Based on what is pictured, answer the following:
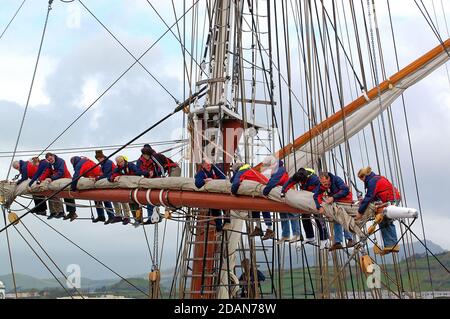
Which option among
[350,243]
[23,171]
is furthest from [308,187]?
[23,171]

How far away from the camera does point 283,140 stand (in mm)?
16172

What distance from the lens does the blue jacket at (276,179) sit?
42.7ft

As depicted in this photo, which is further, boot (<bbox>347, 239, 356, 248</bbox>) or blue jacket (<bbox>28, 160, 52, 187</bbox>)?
blue jacket (<bbox>28, 160, 52, 187</bbox>)

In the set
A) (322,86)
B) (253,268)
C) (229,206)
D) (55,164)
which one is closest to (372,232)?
(229,206)

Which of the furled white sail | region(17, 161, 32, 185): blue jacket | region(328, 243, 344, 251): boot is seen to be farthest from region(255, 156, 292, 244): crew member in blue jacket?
region(17, 161, 32, 185): blue jacket

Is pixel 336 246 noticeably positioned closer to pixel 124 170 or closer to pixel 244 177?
pixel 244 177

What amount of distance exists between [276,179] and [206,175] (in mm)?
1633

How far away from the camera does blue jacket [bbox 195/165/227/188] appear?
14031mm

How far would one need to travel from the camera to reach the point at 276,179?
13125 millimetres

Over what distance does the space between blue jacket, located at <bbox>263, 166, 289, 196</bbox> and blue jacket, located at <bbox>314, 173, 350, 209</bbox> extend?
0.91 metres

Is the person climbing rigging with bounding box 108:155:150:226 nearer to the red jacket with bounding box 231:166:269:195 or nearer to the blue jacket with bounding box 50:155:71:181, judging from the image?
the blue jacket with bounding box 50:155:71:181

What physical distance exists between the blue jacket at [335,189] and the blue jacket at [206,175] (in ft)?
8.13

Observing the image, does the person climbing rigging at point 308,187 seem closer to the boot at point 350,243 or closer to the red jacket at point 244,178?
the boot at point 350,243
